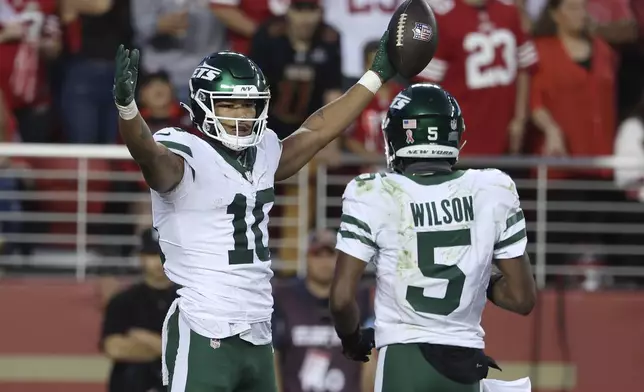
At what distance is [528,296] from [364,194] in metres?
0.73

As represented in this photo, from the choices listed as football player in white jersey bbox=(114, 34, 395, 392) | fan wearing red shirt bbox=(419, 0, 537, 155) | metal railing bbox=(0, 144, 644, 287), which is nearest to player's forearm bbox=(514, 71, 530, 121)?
fan wearing red shirt bbox=(419, 0, 537, 155)

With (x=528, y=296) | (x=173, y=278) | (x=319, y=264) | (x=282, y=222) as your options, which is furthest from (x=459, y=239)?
(x=282, y=222)

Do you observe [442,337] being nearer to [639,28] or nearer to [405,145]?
[405,145]

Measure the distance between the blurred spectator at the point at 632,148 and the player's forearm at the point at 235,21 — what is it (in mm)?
2544

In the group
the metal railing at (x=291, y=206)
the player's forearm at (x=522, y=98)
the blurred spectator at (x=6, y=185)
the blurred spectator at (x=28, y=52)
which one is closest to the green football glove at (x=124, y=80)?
the metal railing at (x=291, y=206)

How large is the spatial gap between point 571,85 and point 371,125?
4.39 feet

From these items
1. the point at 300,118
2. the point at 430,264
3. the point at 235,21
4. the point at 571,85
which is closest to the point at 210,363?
the point at 430,264

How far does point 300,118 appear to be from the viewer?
8.50 metres

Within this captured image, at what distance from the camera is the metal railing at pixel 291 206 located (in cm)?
845

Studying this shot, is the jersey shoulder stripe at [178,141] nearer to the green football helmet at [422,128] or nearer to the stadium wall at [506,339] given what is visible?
Result: the green football helmet at [422,128]

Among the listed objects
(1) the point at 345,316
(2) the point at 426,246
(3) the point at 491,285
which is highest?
(2) the point at 426,246

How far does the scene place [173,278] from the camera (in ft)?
16.7

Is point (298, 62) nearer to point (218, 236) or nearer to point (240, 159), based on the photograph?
point (240, 159)

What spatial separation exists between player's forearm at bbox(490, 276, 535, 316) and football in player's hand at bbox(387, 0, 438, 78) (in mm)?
1026
